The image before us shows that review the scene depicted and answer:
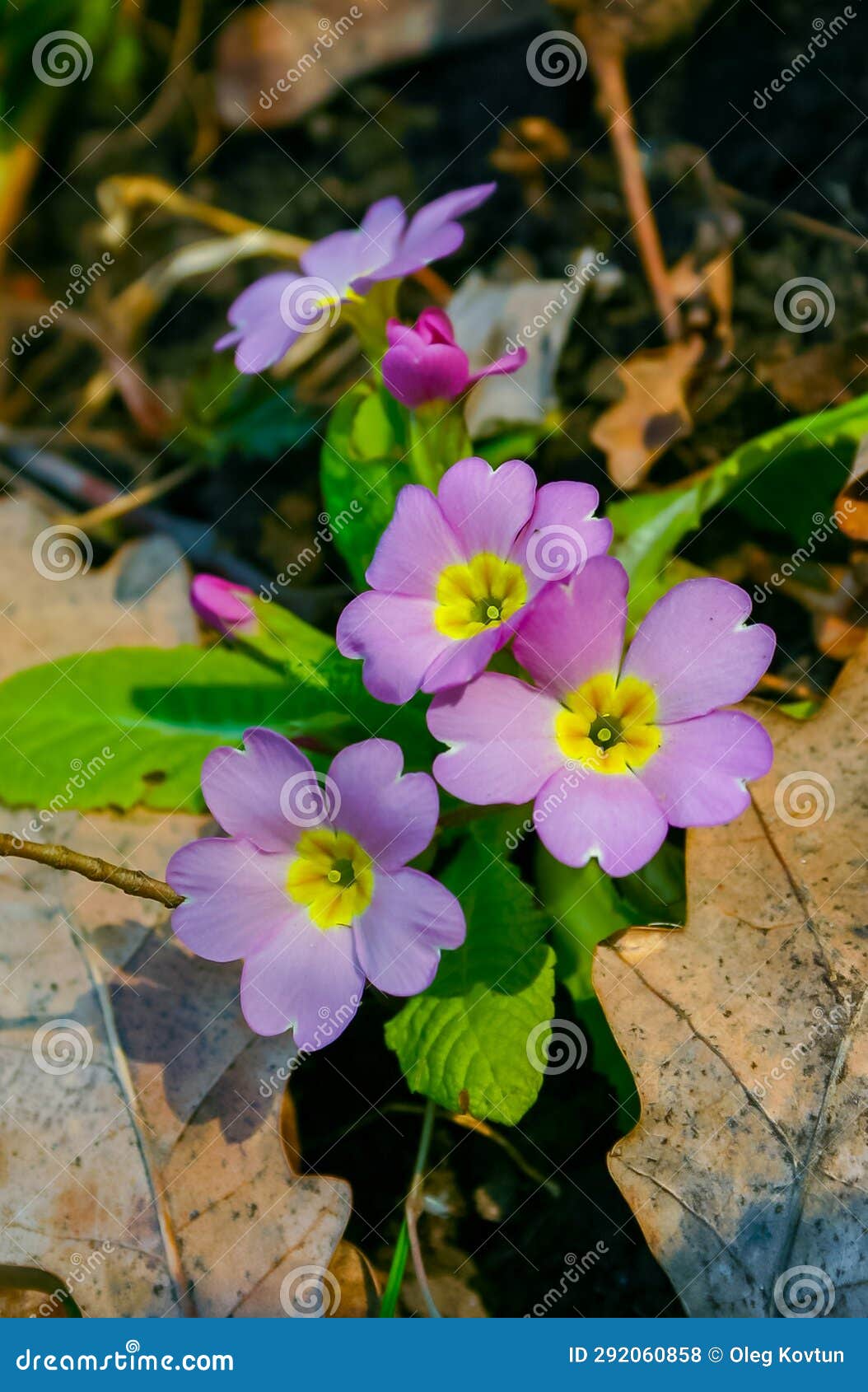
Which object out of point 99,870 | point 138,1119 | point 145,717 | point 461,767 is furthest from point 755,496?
point 138,1119

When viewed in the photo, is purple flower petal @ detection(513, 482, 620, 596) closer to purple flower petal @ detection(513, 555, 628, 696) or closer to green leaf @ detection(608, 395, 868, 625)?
purple flower petal @ detection(513, 555, 628, 696)

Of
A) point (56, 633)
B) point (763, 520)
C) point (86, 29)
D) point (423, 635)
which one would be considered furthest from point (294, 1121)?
point (86, 29)

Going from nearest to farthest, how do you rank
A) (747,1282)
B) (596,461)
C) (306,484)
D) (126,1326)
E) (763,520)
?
1. (747,1282)
2. (126,1326)
3. (763,520)
4. (596,461)
5. (306,484)

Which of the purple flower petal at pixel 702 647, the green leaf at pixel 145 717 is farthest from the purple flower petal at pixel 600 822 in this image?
the green leaf at pixel 145 717

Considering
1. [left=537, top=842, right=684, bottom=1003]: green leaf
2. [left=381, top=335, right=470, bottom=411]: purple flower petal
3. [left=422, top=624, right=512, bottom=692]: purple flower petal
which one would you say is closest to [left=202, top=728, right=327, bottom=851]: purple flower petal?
[left=422, top=624, right=512, bottom=692]: purple flower petal

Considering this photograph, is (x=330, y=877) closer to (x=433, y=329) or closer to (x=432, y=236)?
(x=433, y=329)

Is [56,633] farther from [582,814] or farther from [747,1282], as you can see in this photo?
[747,1282]
